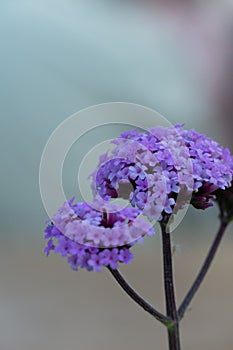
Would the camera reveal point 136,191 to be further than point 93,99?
No

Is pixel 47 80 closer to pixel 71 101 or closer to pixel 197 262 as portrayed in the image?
pixel 71 101

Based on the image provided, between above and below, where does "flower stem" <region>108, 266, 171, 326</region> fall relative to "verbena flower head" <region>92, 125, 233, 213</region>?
below

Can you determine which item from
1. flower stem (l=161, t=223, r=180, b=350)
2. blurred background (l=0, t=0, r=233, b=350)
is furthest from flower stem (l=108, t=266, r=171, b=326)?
blurred background (l=0, t=0, r=233, b=350)

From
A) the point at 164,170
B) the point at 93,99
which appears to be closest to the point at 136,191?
the point at 164,170

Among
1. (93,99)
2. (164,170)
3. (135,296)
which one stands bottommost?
(135,296)

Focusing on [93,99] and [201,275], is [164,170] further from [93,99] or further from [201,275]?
[93,99]

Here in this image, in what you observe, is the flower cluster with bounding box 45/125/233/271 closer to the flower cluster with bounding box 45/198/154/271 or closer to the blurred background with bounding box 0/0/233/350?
the flower cluster with bounding box 45/198/154/271

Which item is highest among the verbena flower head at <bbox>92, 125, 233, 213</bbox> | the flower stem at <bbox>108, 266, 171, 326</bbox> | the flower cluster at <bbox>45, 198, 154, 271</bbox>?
the verbena flower head at <bbox>92, 125, 233, 213</bbox>

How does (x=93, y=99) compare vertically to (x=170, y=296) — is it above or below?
above

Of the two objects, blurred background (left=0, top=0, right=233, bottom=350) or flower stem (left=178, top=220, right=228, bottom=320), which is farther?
blurred background (left=0, top=0, right=233, bottom=350)
